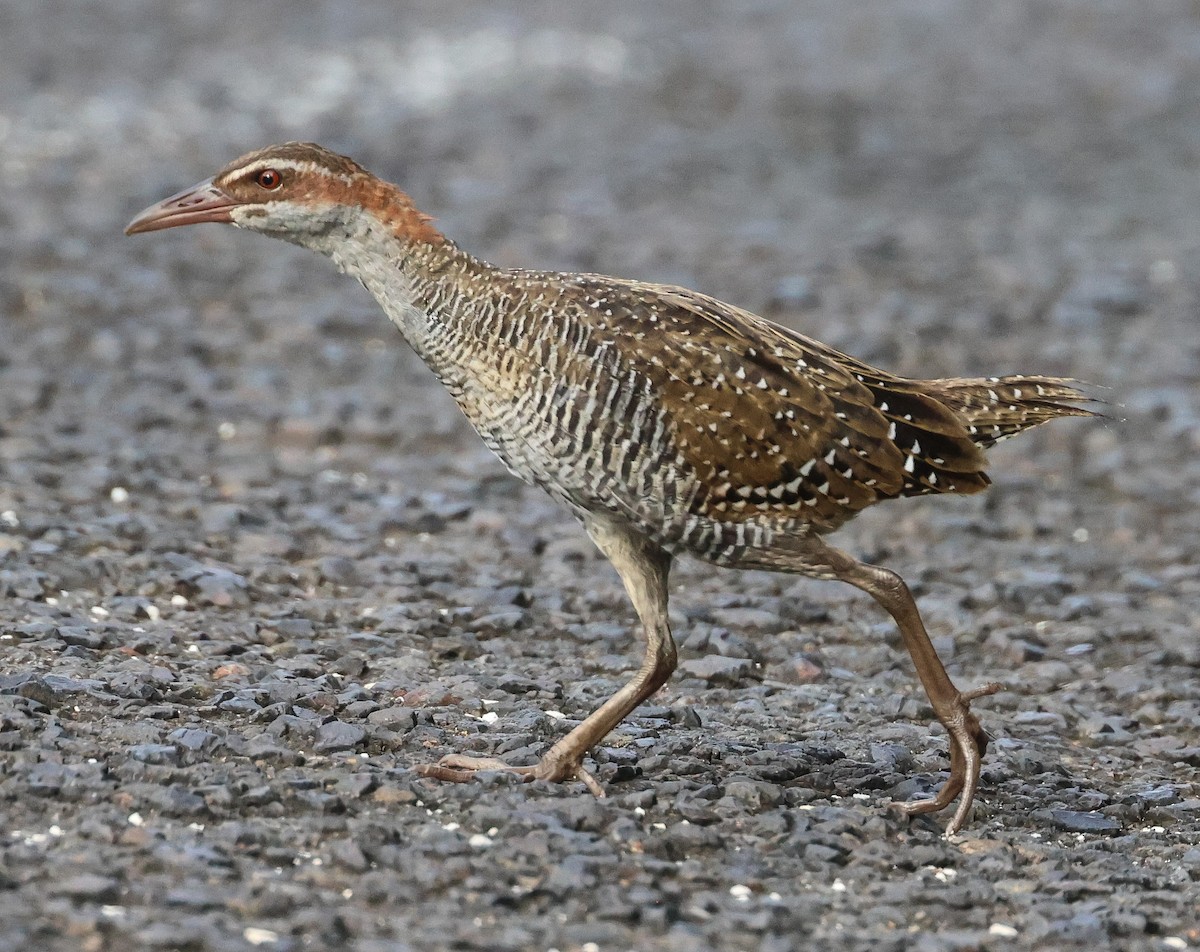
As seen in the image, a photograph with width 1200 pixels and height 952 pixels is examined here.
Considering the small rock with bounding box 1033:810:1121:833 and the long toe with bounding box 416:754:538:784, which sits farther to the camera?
the small rock with bounding box 1033:810:1121:833

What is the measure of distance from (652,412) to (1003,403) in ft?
5.43

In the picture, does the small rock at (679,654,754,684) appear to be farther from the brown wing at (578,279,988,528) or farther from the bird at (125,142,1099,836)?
the brown wing at (578,279,988,528)

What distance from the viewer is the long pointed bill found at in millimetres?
7402

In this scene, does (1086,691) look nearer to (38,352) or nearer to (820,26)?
(38,352)

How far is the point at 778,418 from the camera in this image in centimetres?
707

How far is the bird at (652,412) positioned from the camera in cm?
691

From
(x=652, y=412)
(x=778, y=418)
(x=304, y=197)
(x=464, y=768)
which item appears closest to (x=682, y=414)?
(x=652, y=412)

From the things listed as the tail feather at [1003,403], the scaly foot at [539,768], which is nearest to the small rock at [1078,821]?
the tail feather at [1003,403]

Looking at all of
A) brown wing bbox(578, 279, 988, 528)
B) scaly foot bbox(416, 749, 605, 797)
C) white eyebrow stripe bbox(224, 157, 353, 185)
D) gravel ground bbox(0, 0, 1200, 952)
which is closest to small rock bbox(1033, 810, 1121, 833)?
gravel ground bbox(0, 0, 1200, 952)

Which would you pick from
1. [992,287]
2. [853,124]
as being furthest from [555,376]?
[853,124]

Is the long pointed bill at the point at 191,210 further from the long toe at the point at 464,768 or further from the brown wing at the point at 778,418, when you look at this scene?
the long toe at the point at 464,768

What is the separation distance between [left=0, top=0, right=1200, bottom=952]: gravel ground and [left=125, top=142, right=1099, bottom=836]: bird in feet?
2.15

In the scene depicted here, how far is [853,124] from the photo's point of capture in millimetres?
20328

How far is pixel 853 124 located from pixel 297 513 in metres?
11.7
